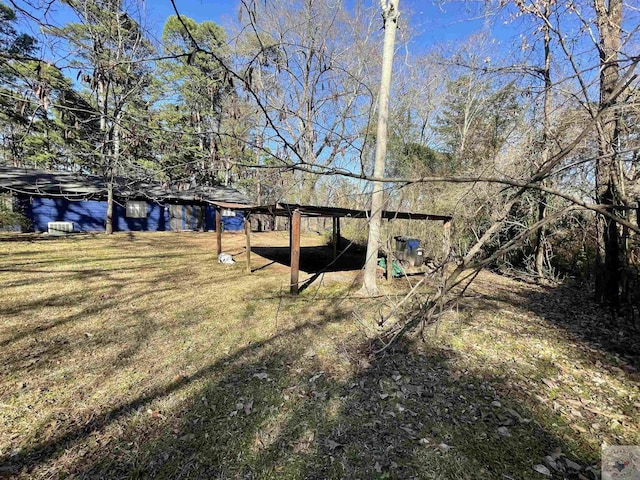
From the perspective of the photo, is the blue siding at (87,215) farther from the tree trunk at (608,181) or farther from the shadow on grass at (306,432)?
the tree trunk at (608,181)

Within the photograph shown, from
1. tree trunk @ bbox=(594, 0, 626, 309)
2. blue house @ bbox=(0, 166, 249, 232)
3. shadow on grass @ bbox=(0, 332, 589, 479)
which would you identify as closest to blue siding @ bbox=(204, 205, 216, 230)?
blue house @ bbox=(0, 166, 249, 232)

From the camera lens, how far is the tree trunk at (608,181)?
4.45 metres

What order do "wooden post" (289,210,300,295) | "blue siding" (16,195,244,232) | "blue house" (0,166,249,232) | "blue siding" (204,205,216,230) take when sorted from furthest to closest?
"blue siding" (204,205,216,230), "blue siding" (16,195,244,232), "blue house" (0,166,249,232), "wooden post" (289,210,300,295)

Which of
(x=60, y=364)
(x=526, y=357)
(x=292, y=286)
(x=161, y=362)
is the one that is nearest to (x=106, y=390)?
(x=161, y=362)

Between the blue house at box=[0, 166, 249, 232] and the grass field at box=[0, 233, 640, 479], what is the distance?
8.76 meters

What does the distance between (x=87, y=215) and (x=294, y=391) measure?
715 inches

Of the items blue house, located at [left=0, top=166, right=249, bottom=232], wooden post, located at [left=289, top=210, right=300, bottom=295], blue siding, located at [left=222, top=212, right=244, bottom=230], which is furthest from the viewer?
blue siding, located at [left=222, top=212, right=244, bottom=230]

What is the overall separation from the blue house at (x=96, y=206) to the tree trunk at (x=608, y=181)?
1186 centimetres

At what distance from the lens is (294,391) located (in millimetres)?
3072

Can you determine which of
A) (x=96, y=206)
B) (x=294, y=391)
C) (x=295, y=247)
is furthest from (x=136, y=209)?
(x=294, y=391)

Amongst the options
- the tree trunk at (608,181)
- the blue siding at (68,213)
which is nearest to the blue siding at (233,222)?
the blue siding at (68,213)

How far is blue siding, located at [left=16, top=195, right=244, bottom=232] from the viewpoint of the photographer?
14.6 meters

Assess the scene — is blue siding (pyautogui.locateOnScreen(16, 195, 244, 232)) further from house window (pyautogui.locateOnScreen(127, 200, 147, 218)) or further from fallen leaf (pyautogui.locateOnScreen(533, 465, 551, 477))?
fallen leaf (pyautogui.locateOnScreen(533, 465, 551, 477))

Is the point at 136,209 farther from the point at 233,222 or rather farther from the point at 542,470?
the point at 542,470
